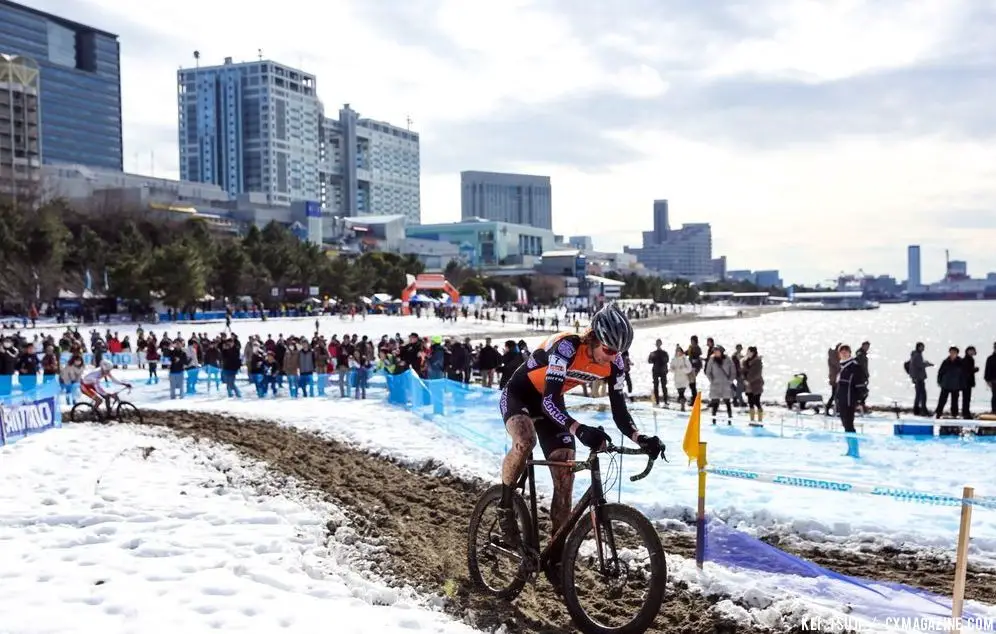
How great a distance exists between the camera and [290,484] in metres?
10.2

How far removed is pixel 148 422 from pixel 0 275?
51.4m

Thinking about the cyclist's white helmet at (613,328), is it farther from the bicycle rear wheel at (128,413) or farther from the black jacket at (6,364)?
the black jacket at (6,364)

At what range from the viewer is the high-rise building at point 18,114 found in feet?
407

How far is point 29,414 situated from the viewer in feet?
49.3

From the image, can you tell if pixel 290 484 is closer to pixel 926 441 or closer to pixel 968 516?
pixel 968 516

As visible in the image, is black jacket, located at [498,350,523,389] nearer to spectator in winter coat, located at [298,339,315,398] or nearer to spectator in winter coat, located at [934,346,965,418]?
spectator in winter coat, located at [298,339,315,398]

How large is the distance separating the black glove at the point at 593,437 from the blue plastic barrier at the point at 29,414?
12.3 m

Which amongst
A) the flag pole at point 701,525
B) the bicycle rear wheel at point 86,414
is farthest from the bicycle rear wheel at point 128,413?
the flag pole at point 701,525

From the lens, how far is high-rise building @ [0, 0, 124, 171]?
174375 mm

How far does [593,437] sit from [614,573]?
3.23ft

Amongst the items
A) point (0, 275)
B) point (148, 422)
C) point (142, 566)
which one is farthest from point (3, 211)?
point (142, 566)

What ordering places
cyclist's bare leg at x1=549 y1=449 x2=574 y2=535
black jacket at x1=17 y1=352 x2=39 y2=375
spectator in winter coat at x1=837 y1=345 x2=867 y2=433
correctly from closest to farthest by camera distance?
cyclist's bare leg at x1=549 y1=449 x2=574 y2=535 < spectator in winter coat at x1=837 y1=345 x2=867 y2=433 < black jacket at x1=17 y1=352 x2=39 y2=375

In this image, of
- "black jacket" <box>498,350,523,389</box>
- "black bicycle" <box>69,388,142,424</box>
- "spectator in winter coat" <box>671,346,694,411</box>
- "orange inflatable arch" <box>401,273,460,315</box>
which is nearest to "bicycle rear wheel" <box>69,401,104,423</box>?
"black bicycle" <box>69,388,142,424</box>

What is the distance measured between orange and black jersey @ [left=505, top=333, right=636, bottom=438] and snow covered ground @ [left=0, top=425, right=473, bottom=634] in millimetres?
1645
